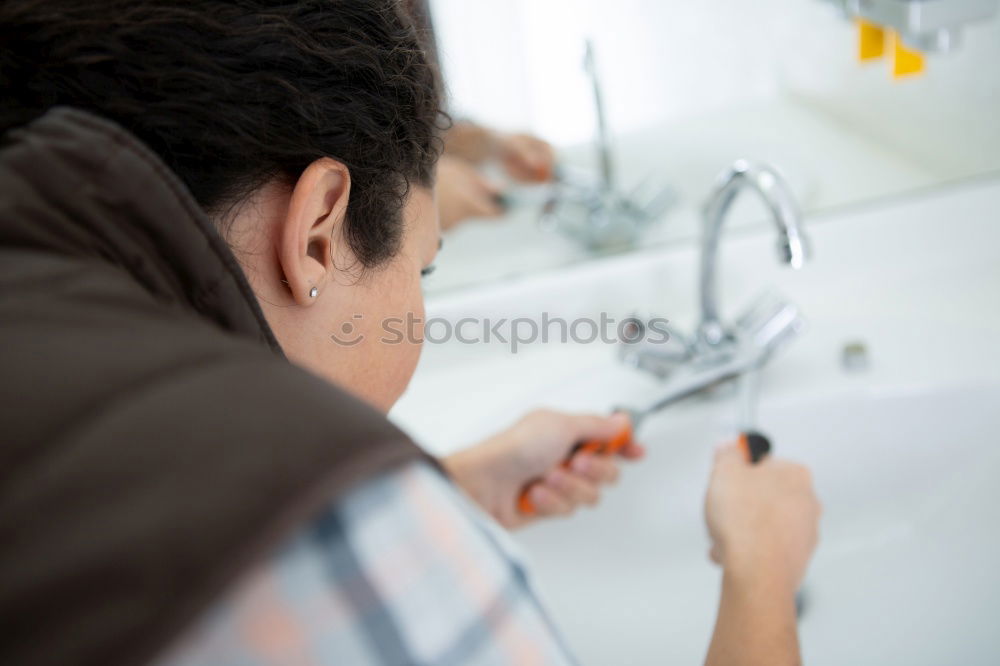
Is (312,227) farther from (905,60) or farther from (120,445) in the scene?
(905,60)

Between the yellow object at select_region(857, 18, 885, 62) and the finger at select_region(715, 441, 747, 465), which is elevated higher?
the yellow object at select_region(857, 18, 885, 62)

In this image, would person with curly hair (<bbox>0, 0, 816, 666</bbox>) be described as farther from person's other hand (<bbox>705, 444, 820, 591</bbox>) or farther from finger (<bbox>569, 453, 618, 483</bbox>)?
finger (<bbox>569, 453, 618, 483</bbox>)

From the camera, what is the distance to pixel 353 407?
27 centimetres

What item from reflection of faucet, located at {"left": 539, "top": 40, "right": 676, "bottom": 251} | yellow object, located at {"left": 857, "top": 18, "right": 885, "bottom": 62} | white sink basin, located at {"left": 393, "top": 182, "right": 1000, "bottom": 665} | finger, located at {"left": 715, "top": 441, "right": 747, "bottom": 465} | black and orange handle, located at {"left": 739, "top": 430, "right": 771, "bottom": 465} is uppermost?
yellow object, located at {"left": 857, "top": 18, "right": 885, "bottom": 62}

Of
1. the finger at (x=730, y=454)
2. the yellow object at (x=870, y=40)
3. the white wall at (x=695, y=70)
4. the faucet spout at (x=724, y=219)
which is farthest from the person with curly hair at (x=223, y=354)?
the yellow object at (x=870, y=40)

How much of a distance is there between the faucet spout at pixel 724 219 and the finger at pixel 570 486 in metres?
0.20

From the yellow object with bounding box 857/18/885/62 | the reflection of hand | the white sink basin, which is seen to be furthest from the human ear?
the yellow object with bounding box 857/18/885/62

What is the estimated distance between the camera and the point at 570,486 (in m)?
0.78

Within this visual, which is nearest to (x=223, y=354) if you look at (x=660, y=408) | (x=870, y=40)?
→ (x=660, y=408)

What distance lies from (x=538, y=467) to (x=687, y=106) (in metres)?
0.46

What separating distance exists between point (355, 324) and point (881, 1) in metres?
0.64

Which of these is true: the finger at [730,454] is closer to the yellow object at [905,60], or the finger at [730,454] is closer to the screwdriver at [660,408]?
the screwdriver at [660,408]

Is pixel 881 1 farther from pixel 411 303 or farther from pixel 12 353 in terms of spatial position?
pixel 12 353

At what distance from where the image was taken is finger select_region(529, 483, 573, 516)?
0.78 metres
